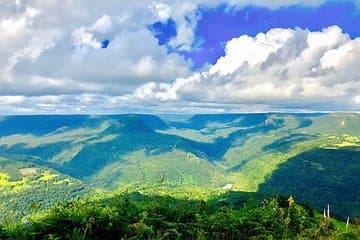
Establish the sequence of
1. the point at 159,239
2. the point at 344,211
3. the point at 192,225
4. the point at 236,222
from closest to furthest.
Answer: the point at 159,239
the point at 192,225
the point at 236,222
the point at 344,211

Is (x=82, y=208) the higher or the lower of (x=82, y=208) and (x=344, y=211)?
the higher

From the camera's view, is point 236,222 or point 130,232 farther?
point 236,222

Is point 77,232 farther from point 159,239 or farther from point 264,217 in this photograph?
point 264,217

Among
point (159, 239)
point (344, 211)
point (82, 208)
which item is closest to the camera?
point (159, 239)

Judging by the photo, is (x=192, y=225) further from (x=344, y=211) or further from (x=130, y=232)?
(x=344, y=211)

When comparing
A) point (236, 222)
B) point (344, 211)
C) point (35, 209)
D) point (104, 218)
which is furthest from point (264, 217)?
point (344, 211)

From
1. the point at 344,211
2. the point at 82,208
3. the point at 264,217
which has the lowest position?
the point at 344,211

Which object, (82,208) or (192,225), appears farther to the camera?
(192,225)

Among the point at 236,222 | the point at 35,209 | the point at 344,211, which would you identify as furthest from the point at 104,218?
the point at 344,211

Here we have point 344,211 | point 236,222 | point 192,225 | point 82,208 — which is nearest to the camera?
point 82,208
